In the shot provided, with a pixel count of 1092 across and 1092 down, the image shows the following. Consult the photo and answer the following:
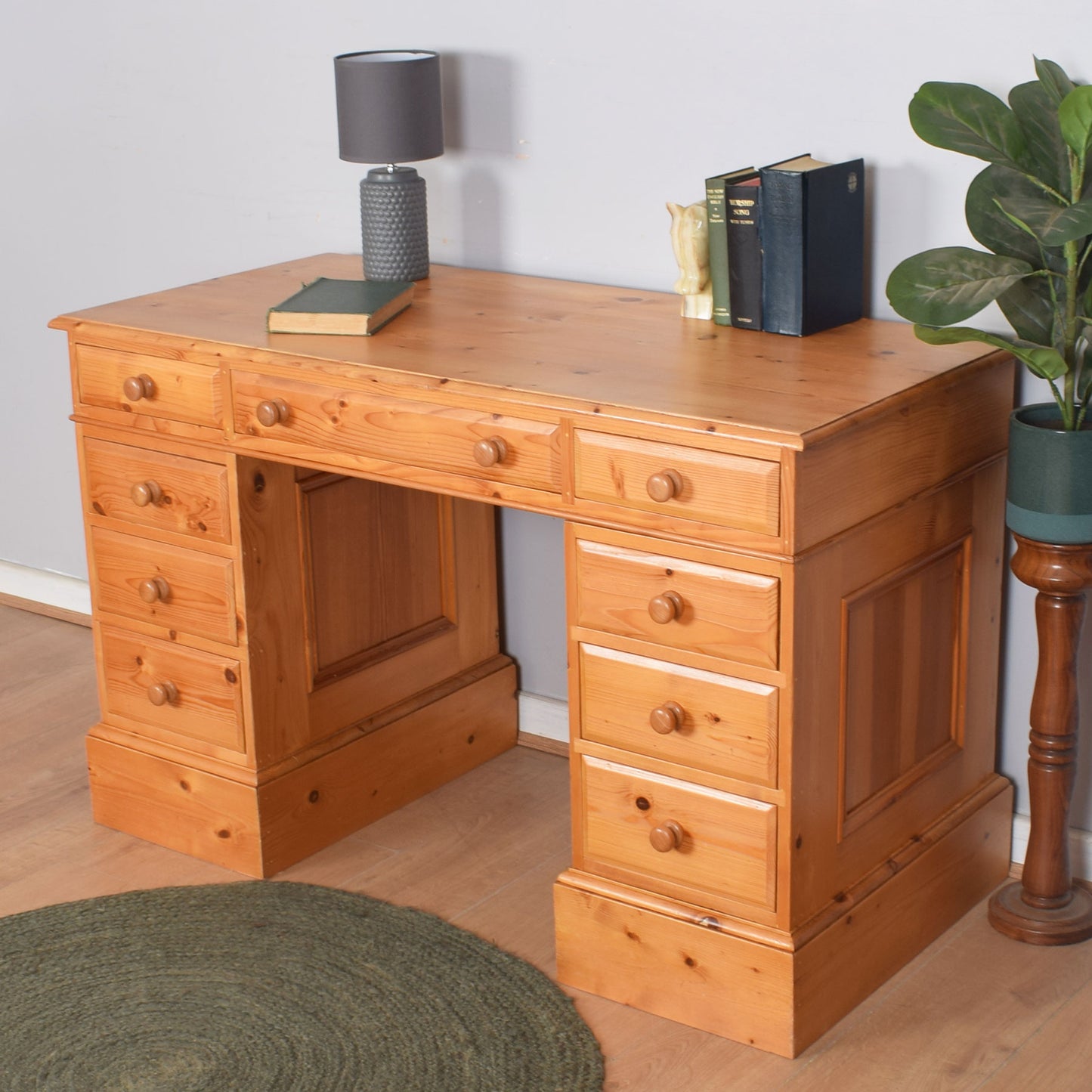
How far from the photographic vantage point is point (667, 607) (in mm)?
1934

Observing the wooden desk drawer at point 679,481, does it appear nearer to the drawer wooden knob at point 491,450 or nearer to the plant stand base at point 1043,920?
the drawer wooden knob at point 491,450

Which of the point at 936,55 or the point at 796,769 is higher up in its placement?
the point at 936,55

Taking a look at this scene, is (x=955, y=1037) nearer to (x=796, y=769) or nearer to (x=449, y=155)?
(x=796, y=769)

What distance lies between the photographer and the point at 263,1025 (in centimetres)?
213

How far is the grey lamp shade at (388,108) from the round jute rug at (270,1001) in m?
1.17

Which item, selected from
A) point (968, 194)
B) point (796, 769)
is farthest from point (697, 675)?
point (968, 194)

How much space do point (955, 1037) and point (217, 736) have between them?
1188mm

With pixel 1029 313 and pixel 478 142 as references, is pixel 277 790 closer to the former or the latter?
pixel 478 142

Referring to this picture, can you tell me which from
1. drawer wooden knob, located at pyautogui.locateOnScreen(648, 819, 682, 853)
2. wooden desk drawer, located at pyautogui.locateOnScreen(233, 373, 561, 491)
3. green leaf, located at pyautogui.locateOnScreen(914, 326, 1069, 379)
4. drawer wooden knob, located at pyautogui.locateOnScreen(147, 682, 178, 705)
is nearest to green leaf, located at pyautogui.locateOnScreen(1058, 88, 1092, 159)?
green leaf, located at pyautogui.locateOnScreen(914, 326, 1069, 379)

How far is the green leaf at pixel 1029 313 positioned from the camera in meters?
2.01

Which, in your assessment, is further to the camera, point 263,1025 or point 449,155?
point 449,155

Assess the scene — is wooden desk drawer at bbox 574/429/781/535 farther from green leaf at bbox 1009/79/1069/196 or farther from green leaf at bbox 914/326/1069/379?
Answer: green leaf at bbox 1009/79/1069/196

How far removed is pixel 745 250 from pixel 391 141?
0.64 m

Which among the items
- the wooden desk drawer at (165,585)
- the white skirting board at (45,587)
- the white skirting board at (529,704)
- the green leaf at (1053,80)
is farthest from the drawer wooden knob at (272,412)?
the white skirting board at (45,587)
